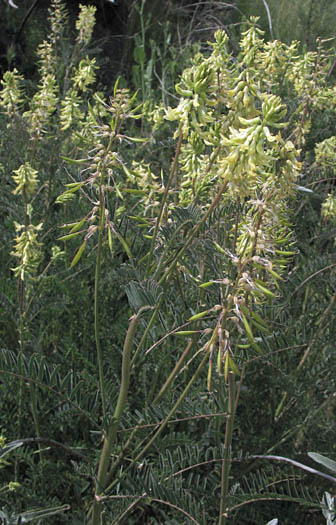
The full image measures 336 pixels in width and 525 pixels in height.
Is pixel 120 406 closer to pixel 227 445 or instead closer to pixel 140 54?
pixel 227 445

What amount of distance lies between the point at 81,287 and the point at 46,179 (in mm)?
505

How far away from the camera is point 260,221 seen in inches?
35.4

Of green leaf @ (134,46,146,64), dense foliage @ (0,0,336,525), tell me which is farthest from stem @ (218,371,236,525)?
green leaf @ (134,46,146,64)

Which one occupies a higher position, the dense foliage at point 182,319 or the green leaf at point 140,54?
the green leaf at point 140,54

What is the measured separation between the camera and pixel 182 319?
1.19 m

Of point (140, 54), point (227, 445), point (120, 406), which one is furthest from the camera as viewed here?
point (140, 54)

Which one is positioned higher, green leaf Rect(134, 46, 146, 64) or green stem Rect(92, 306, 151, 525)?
green leaf Rect(134, 46, 146, 64)

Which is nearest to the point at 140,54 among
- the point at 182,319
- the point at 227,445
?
the point at 182,319

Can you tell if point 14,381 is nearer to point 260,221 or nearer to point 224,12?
point 260,221

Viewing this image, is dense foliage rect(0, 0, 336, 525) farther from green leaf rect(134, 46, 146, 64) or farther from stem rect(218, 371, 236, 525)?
green leaf rect(134, 46, 146, 64)

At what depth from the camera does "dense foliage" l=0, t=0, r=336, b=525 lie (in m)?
0.91

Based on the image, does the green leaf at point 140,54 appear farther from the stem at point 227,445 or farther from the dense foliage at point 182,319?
the stem at point 227,445

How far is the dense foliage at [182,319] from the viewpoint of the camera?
91 cm

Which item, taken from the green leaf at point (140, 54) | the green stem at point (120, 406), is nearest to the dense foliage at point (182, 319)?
the green stem at point (120, 406)
